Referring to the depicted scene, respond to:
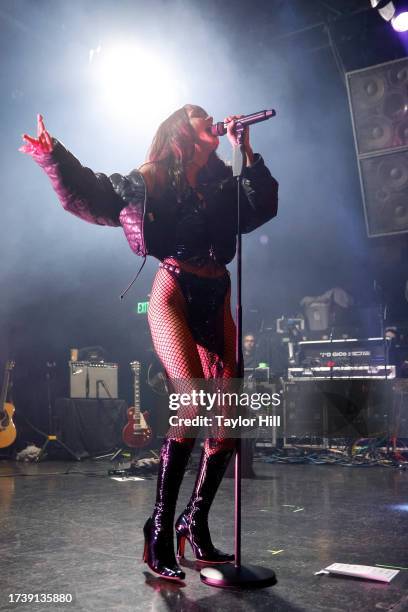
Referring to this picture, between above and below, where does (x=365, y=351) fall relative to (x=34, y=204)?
below

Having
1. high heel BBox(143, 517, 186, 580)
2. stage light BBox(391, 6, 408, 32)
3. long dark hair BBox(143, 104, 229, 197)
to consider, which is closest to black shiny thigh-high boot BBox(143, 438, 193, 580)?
high heel BBox(143, 517, 186, 580)

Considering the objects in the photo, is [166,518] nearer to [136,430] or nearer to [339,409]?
[136,430]

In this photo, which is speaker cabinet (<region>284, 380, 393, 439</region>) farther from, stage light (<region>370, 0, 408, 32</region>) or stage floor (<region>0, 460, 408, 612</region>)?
stage light (<region>370, 0, 408, 32</region>)

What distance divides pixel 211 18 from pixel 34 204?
3.27 meters

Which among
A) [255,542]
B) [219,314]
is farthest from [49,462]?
[219,314]

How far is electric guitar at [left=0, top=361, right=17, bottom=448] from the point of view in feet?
23.4

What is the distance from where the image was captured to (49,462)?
7141 mm

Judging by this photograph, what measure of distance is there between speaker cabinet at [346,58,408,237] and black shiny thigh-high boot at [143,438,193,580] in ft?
16.5

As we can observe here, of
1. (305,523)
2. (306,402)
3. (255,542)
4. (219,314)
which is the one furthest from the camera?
(306,402)

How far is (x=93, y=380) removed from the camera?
7961 mm

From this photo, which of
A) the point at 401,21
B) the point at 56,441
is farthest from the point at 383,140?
the point at 56,441

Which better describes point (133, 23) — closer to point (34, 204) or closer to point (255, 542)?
point (34, 204)

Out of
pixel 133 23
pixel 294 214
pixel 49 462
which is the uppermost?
pixel 133 23

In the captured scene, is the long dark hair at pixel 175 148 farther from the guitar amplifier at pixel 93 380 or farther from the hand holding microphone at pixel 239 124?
the guitar amplifier at pixel 93 380
